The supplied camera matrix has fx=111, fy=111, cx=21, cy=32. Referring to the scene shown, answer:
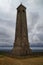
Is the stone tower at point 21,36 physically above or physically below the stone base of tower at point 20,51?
above

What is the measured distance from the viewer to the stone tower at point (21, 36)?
1475 inches

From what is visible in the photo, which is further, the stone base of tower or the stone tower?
the stone tower

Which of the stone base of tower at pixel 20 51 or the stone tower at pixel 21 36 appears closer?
the stone base of tower at pixel 20 51

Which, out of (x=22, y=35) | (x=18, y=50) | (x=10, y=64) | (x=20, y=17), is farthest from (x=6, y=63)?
(x=20, y=17)

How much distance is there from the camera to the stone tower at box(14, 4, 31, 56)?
37469 mm

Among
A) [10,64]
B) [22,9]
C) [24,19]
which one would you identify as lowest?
[10,64]

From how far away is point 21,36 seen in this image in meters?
38.6

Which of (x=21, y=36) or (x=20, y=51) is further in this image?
(x=21, y=36)

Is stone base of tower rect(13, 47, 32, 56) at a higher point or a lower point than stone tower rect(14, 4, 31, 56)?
lower

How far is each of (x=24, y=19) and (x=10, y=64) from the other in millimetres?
23358

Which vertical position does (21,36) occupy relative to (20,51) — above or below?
above

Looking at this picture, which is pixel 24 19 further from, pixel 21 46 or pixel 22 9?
pixel 21 46

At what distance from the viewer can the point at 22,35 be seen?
127 ft

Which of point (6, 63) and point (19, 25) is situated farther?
point (19, 25)
